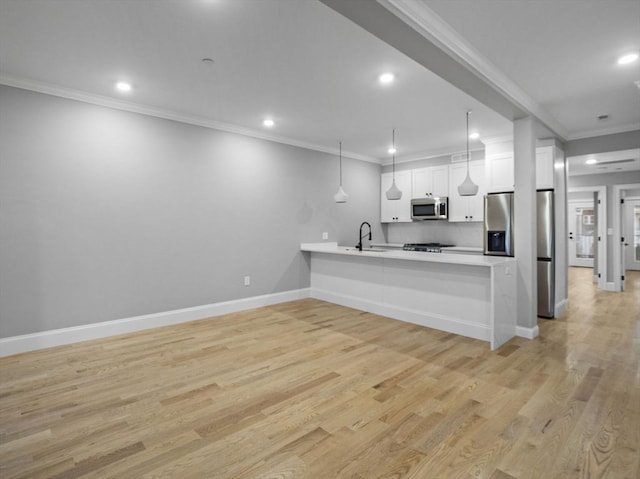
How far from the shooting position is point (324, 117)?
445 cm

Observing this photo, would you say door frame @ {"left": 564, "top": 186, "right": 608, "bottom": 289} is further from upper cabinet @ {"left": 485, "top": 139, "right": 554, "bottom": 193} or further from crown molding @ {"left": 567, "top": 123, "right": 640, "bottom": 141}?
upper cabinet @ {"left": 485, "top": 139, "right": 554, "bottom": 193}

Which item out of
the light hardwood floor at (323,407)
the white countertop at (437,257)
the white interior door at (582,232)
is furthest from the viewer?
the white interior door at (582,232)

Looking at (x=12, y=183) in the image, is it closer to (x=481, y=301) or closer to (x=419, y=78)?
(x=419, y=78)

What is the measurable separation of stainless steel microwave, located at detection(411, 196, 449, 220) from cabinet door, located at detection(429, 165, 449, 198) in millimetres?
148

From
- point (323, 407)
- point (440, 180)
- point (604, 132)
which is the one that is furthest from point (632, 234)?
point (323, 407)

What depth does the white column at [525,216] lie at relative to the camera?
12.5 feet

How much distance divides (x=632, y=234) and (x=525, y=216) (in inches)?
339

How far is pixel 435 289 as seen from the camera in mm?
4055

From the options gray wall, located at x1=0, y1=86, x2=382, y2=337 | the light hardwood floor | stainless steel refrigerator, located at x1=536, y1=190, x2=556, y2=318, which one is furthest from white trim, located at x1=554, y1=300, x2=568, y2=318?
gray wall, located at x1=0, y1=86, x2=382, y2=337

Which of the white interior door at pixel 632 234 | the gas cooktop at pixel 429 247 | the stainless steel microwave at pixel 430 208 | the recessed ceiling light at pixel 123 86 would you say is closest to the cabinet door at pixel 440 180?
the stainless steel microwave at pixel 430 208

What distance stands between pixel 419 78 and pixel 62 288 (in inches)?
168

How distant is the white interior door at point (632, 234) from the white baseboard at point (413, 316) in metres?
8.53

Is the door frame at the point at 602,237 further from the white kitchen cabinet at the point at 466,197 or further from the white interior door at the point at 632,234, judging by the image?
the white kitchen cabinet at the point at 466,197

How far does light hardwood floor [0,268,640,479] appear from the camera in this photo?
70.6 inches
